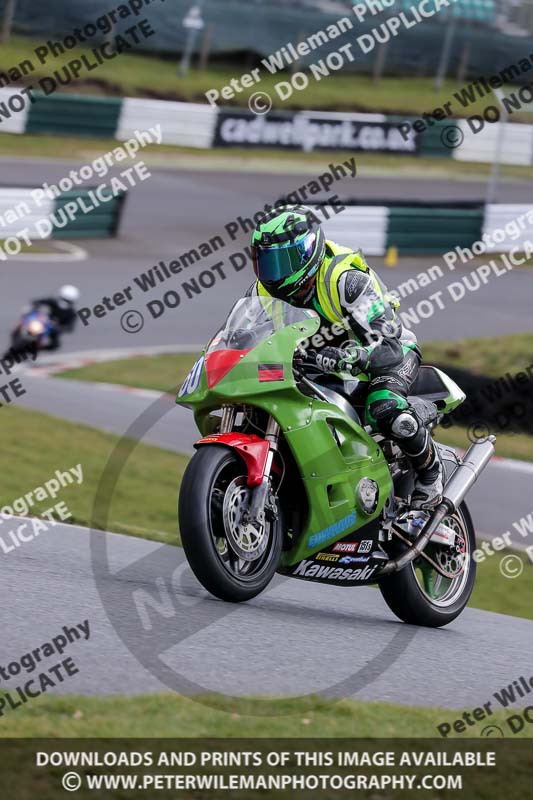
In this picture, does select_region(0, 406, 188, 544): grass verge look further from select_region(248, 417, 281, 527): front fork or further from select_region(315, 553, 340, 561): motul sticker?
select_region(248, 417, 281, 527): front fork

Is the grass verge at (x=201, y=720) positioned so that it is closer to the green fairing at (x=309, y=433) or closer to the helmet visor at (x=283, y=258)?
the green fairing at (x=309, y=433)

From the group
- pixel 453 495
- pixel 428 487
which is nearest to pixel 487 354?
pixel 453 495

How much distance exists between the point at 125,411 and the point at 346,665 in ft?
27.9

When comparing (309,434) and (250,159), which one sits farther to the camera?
(250,159)

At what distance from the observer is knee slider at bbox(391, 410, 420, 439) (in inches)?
235

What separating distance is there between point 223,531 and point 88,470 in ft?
19.6

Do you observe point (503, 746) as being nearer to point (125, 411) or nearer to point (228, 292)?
point (125, 411)

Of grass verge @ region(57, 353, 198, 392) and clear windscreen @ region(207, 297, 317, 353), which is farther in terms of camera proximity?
grass verge @ region(57, 353, 198, 392)

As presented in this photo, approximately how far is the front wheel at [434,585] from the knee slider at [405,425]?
596 millimetres

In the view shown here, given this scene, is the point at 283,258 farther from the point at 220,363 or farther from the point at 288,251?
the point at 220,363

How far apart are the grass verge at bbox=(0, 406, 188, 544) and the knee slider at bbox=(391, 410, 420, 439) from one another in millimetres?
2771

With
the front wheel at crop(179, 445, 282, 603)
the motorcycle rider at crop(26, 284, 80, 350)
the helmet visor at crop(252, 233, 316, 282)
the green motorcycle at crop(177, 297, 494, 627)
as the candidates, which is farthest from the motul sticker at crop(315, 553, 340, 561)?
the motorcycle rider at crop(26, 284, 80, 350)

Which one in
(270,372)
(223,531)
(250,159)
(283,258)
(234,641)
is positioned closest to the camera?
(234,641)

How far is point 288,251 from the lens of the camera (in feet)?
18.7
